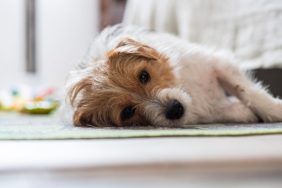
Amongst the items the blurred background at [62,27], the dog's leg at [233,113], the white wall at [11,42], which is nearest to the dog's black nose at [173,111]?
the dog's leg at [233,113]

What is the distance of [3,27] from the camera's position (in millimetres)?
5289

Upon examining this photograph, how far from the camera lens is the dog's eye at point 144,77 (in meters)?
1.60

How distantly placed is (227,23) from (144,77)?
98 cm

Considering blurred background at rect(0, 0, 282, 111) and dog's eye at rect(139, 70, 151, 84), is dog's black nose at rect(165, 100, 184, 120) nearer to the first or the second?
dog's eye at rect(139, 70, 151, 84)

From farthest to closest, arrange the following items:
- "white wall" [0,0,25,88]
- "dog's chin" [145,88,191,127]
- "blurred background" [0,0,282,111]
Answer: "white wall" [0,0,25,88]
"blurred background" [0,0,282,111]
"dog's chin" [145,88,191,127]

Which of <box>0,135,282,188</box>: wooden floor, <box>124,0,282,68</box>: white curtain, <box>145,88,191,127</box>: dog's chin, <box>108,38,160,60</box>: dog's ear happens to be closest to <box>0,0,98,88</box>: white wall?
<box>124,0,282,68</box>: white curtain

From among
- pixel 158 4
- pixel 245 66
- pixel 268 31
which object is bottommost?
pixel 245 66

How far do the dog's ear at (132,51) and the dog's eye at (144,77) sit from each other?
0.05 m

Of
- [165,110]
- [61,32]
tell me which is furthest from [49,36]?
[165,110]

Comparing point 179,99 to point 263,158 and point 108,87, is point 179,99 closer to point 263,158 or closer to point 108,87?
point 108,87

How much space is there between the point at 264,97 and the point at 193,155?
107cm

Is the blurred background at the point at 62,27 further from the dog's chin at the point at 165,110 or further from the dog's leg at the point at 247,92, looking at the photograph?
the dog's chin at the point at 165,110

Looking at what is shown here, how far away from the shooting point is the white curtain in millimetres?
2232

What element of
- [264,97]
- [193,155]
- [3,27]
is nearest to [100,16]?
[3,27]
